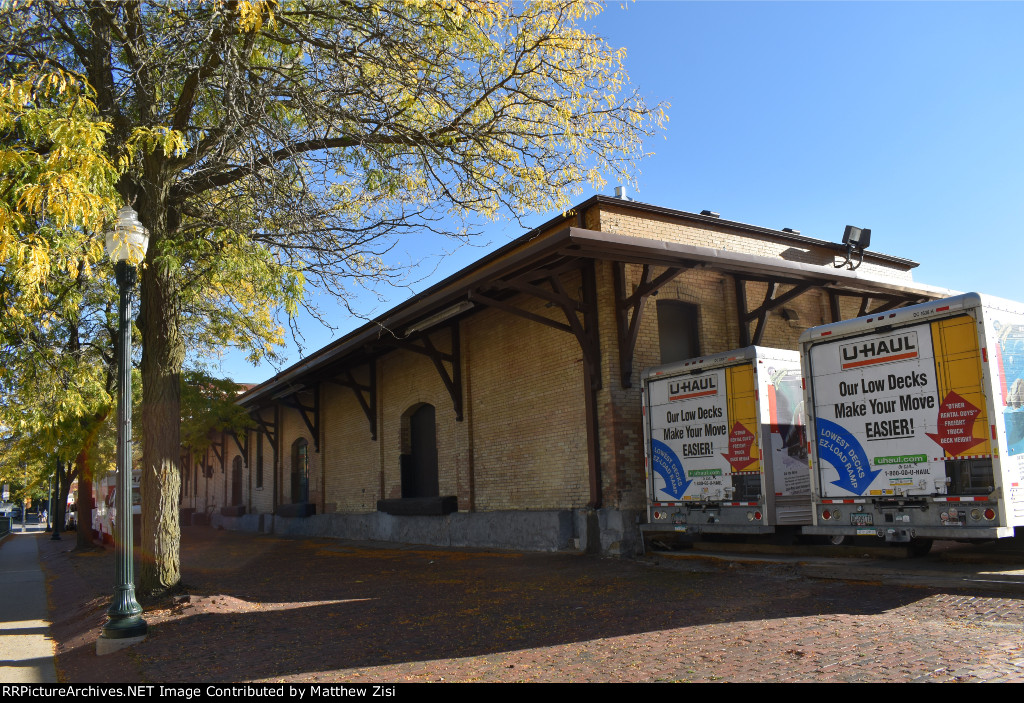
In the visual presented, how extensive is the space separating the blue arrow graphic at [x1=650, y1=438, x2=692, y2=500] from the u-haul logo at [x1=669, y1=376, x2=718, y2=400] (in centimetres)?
85

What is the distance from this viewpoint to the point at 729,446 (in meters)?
11.2

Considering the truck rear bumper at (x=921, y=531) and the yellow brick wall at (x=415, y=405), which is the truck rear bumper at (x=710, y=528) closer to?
the truck rear bumper at (x=921, y=531)

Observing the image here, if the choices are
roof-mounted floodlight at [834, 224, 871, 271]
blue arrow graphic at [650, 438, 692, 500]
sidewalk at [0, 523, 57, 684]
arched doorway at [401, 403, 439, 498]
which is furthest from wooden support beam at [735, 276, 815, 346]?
sidewalk at [0, 523, 57, 684]

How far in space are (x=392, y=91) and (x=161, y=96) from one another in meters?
3.10

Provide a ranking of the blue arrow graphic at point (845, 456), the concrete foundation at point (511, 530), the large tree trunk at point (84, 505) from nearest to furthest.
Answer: the blue arrow graphic at point (845, 456)
the concrete foundation at point (511, 530)
the large tree trunk at point (84, 505)

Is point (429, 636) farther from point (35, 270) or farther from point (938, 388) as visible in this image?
point (938, 388)

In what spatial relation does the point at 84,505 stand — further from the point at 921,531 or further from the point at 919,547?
the point at 921,531

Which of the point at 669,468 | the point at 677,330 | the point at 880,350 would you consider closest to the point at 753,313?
the point at 677,330

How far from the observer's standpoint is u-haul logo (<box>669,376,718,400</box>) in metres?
11.5

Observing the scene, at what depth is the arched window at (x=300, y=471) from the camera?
2742cm

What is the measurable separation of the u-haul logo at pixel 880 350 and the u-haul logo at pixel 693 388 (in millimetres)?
2301

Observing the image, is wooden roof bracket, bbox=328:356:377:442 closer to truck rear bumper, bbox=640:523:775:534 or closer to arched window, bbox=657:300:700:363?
arched window, bbox=657:300:700:363

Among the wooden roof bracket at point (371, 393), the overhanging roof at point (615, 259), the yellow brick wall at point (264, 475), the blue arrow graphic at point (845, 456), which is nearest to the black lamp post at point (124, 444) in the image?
the overhanging roof at point (615, 259)

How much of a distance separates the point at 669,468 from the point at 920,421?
413 centimetres
